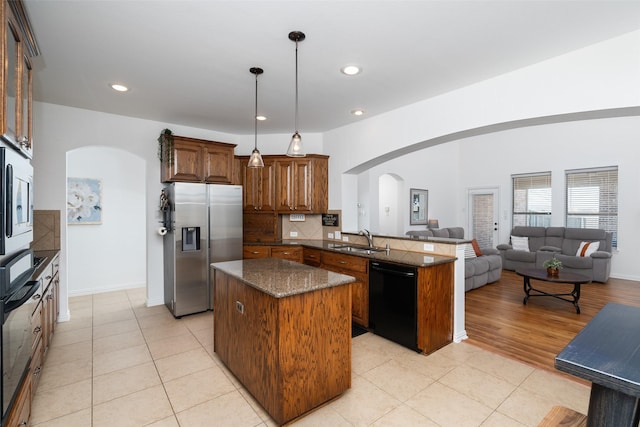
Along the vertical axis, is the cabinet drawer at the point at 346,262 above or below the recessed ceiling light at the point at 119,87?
below

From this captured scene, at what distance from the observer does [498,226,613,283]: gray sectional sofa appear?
580cm

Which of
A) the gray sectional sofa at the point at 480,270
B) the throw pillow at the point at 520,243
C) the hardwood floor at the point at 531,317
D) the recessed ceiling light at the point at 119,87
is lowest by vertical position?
the hardwood floor at the point at 531,317

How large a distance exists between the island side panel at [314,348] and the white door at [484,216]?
7386mm

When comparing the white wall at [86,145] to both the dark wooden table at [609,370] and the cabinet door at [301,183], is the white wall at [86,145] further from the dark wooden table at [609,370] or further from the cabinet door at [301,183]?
the dark wooden table at [609,370]

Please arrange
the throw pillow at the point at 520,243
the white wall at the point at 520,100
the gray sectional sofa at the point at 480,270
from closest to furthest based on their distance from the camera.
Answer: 1. the white wall at the point at 520,100
2. the gray sectional sofa at the point at 480,270
3. the throw pillow at the point at 520,243

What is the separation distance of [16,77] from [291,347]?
2154 millimetres

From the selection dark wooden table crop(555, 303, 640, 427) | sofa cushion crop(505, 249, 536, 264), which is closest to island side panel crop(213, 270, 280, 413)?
dark wooden table crop(555, 303, 640, 427)

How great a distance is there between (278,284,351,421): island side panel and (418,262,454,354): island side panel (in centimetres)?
97

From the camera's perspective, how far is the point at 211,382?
2.52 metres


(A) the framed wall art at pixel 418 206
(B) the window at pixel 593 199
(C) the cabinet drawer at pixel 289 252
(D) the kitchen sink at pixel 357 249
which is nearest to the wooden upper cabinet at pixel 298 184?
(C) the cabinet drawer at pixel 289 252

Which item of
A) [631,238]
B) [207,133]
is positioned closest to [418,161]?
[631,238]

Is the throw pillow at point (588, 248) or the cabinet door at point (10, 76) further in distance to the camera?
the throw pillow at point (588, 248)

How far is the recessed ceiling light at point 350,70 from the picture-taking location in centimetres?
272

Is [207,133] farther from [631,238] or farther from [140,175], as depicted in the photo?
[631,238]
